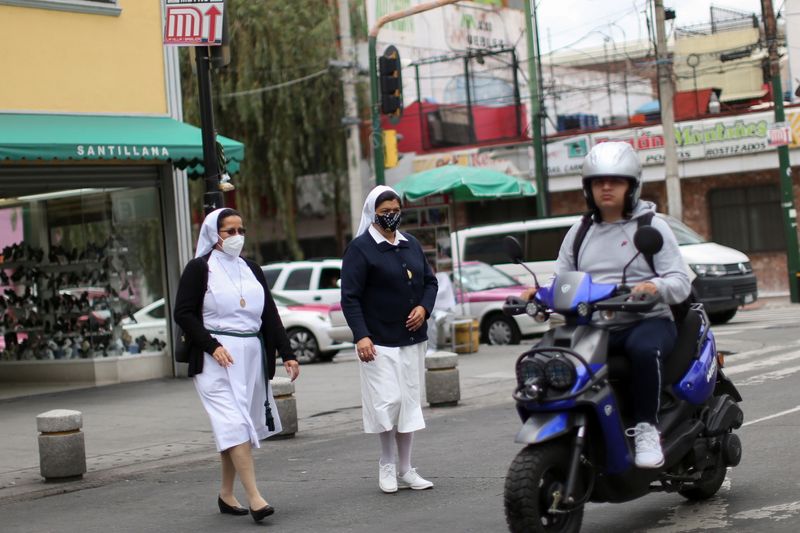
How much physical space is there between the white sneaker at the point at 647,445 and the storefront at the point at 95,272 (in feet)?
39.0

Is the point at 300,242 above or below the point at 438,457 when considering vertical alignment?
above

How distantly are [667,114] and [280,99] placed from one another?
1104cm

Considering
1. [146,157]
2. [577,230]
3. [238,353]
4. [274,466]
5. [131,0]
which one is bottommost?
[274,466]

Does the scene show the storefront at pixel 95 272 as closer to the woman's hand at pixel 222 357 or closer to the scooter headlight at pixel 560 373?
the woman's hand at pixel 222 357

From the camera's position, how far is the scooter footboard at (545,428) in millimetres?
5676

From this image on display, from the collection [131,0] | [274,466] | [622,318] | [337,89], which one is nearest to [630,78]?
[337,89]

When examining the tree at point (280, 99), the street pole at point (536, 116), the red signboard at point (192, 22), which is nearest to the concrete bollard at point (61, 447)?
the red signboard at point (192, 22)

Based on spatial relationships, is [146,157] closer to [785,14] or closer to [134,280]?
[134,280]

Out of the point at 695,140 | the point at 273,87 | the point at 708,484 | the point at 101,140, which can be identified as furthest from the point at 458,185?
the point at 708,484

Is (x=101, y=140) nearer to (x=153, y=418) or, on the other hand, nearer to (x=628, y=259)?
(x=153, y=418)

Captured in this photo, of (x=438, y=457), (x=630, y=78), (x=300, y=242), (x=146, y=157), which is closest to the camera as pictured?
(x=438, y=457)

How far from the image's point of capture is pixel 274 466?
10.0 m

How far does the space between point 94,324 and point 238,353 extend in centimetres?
1059

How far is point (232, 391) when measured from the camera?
25.1 feet
